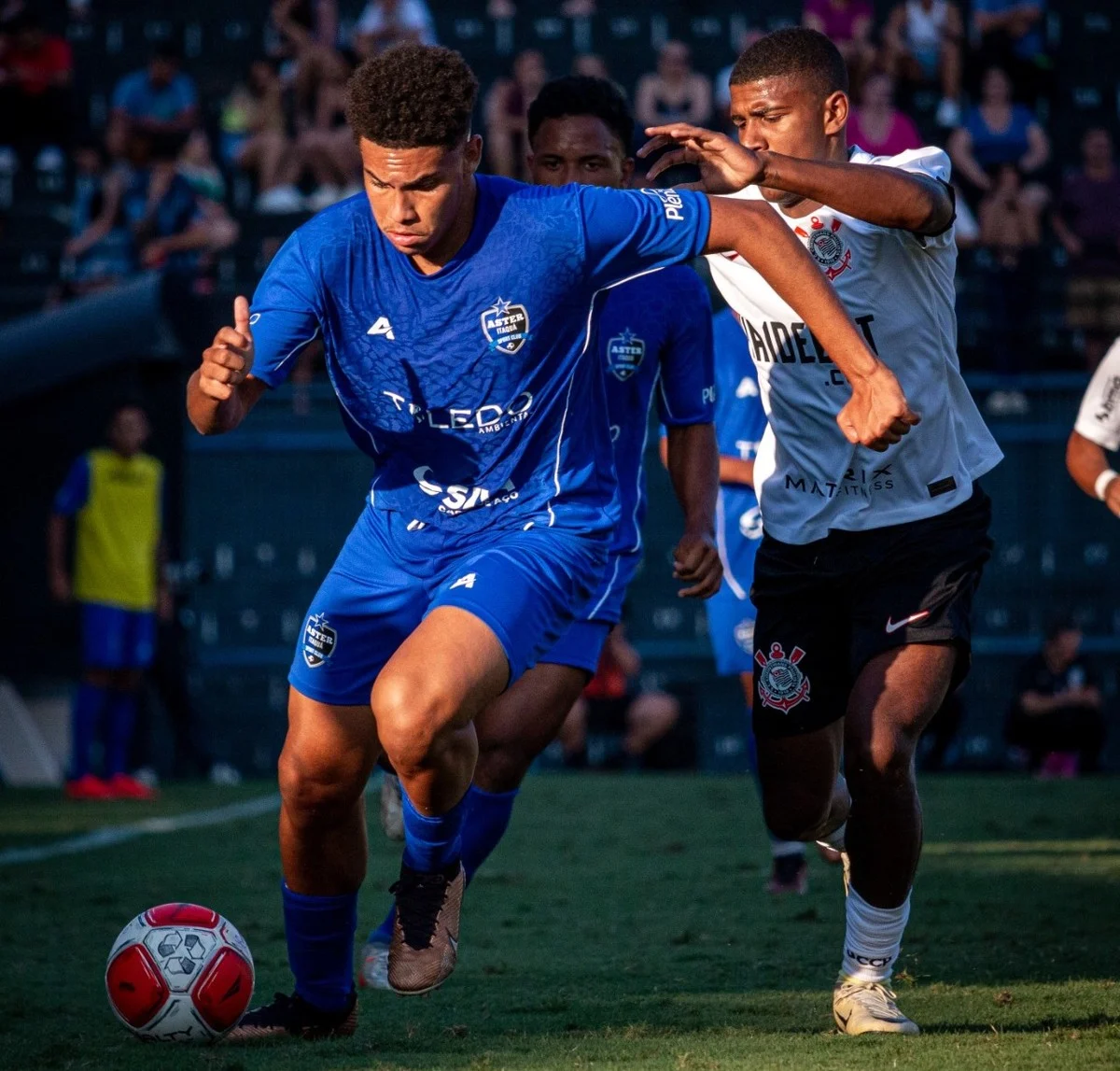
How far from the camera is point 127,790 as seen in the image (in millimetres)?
12219

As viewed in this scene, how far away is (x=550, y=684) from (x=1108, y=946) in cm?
198

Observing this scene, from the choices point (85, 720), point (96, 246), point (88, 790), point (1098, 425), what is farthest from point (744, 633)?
point (96, 246)

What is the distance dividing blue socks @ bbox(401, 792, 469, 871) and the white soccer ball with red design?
69 cm

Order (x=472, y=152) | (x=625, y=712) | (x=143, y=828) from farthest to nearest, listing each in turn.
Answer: (x=625, y=712), (x=143, y=828), (x=472, y=152)

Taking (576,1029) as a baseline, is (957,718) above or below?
below

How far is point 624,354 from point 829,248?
108 centimetres

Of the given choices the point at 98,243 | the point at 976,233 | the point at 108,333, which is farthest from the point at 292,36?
the point at 976,233

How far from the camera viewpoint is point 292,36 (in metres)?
17.6

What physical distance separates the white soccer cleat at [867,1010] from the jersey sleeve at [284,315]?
2.06m

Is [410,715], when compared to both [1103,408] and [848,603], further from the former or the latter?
[1103,408]

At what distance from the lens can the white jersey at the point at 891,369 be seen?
4754 millimetres

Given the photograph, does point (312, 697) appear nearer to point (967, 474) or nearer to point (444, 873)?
point (444, 873)

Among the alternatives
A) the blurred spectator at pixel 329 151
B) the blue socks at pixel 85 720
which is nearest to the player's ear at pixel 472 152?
the blue socks at pixel 85 720

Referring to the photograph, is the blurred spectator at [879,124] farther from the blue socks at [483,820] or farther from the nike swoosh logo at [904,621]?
the nike swoosh logo at [904,621]
